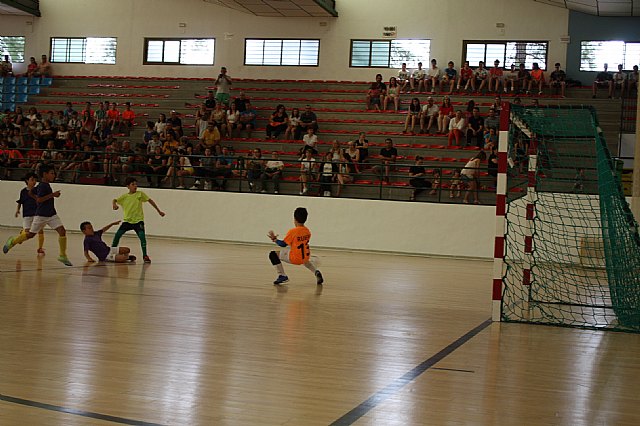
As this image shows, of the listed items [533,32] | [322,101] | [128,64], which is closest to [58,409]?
[322,101]

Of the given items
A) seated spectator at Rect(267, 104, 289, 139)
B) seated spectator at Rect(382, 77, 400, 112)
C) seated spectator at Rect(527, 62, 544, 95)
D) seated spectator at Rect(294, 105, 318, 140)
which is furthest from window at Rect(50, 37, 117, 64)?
seated spectator at Rect(527, 62, 544, 95)

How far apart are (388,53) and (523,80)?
577cm

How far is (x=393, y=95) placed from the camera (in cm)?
2727

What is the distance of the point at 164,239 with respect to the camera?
71.6ft

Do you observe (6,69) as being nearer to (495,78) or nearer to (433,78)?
(433,78)

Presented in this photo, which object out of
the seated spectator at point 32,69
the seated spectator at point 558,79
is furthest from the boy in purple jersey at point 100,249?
the seated spectator at point 32,69

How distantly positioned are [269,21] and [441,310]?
23762 millimetres

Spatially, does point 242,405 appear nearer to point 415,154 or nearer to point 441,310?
point 441,310

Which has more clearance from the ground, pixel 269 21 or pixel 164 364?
pixel 269 21

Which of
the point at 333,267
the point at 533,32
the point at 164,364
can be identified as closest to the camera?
the point at 164,364

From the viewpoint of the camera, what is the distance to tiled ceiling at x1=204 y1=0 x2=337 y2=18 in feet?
95.0

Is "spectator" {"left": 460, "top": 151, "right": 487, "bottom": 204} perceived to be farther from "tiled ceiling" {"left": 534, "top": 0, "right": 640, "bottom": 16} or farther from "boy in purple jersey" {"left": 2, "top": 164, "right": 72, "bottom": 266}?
"boy in purple jersey" {"left": 2, "top": 164, "right": 72, "bottom": 266}

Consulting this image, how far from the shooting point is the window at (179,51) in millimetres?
32344

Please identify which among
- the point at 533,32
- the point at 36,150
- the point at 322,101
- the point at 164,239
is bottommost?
the point at 164,239
